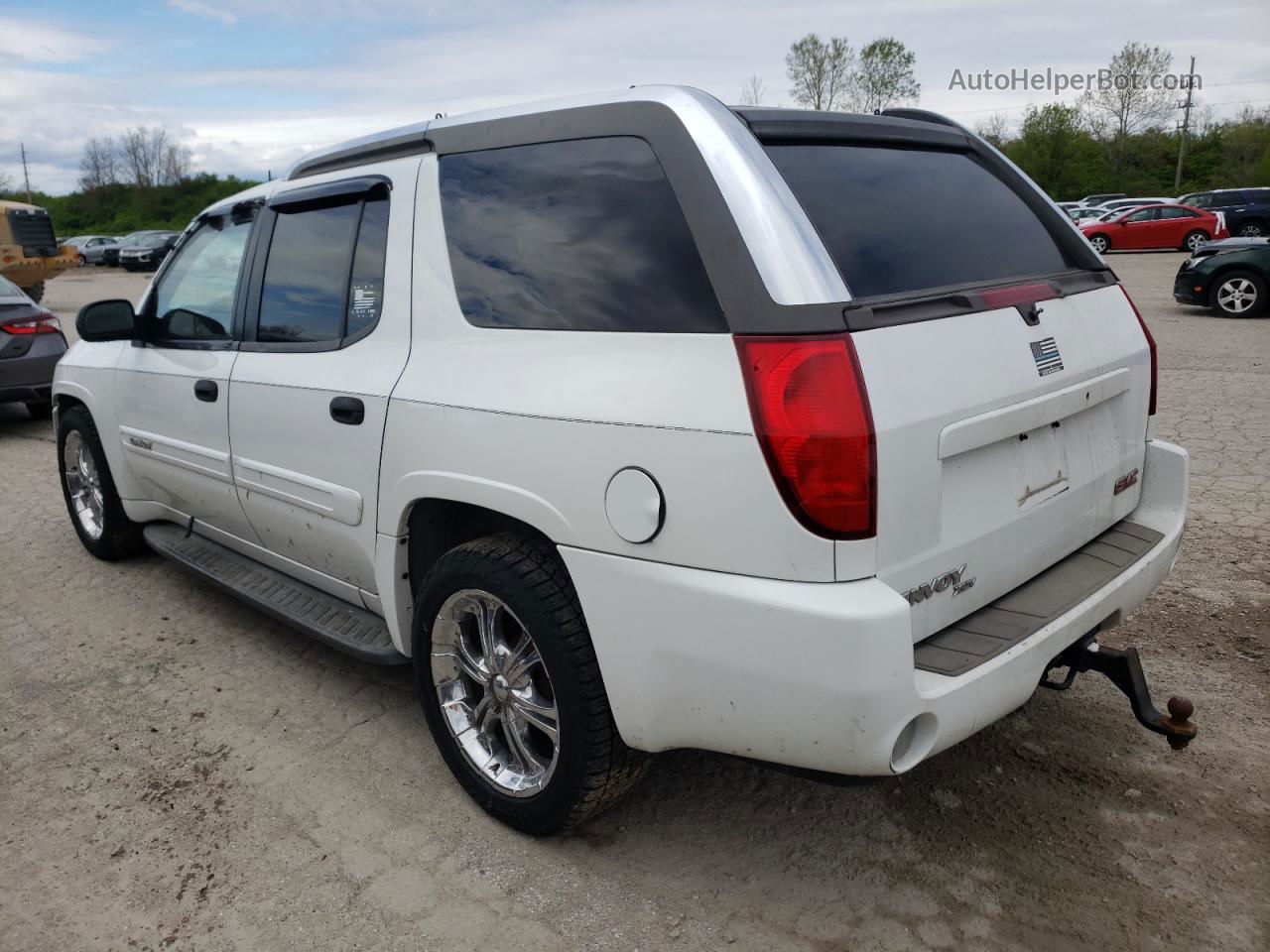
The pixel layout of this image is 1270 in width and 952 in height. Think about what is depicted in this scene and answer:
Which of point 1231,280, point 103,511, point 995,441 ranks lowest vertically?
point 103,511

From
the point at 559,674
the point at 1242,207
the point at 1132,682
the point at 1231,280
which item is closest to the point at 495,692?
the point at 559,674

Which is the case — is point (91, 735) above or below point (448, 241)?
below

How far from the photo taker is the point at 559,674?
243 cm

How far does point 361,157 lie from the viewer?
3254 millimetres

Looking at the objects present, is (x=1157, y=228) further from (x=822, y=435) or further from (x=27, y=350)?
(x=822, y=435)

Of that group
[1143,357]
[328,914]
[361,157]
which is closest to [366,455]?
[361,157]

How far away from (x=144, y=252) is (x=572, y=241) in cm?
4044

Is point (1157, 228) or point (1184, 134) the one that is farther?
point (1184, 134)

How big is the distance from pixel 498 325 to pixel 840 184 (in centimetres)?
96

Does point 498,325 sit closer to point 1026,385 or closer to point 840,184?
point 840,184

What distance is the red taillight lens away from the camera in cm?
201

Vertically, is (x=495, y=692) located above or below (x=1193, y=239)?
below

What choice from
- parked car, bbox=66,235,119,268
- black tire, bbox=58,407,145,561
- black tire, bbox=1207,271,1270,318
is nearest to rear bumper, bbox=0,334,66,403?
black tire, bbox=58,407,145,561

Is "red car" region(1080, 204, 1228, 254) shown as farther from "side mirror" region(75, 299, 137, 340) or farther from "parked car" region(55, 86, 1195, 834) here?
"side mirror" region(75, 299, 137, 340)
